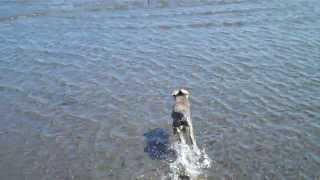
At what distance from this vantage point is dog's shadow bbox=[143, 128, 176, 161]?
14031 millimetres

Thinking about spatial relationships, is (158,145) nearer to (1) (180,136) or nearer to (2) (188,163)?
(1) (180,136)

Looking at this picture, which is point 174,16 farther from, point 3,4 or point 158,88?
point 3,4

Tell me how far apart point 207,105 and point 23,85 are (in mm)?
7033

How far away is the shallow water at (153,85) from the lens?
45.9 feet

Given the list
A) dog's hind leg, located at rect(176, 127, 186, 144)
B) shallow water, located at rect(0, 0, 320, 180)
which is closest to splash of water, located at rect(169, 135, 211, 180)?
dog's hind leg, located at rect(176, 127, 186, 144)

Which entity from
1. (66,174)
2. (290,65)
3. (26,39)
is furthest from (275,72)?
(26,39)

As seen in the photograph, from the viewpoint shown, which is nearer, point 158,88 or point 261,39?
point 158,88

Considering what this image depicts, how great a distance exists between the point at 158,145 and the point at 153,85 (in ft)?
Answer: 13.3

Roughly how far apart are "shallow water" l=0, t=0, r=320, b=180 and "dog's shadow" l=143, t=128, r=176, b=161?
0.26 m

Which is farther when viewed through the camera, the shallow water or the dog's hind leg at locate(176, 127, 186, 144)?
the shallow water

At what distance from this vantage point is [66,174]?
13398 mm

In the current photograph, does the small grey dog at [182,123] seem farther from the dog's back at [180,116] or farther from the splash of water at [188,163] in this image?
the splash of water at [188,163]

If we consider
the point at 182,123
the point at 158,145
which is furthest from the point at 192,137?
the point at 158,145

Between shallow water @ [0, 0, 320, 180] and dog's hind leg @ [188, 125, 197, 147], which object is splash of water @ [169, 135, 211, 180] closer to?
dog's hind leg @ [188, 125, 197, 147]
